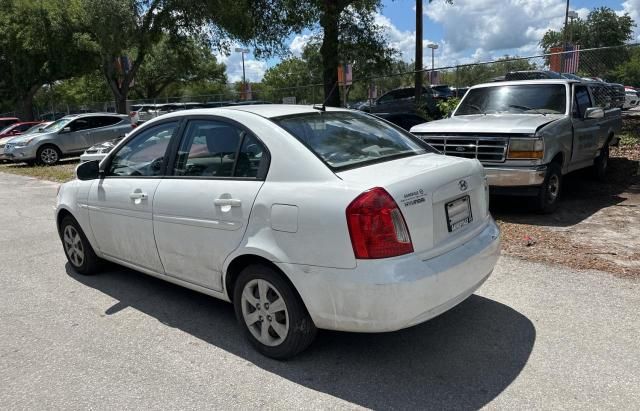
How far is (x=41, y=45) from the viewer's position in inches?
1175

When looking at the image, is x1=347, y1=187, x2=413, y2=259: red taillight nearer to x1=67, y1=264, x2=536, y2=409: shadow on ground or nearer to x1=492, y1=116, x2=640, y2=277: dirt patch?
x1=67, y1=264, x2=536, y2=409: shadow on ground

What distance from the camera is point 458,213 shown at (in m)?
3.50

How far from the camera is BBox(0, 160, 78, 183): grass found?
49.5ft

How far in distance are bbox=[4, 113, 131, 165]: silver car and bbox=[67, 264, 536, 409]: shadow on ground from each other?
53.1 ft

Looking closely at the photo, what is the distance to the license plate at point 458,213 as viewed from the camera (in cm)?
340

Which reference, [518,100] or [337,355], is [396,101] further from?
[337,355]

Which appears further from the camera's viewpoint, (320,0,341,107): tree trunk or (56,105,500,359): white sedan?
(320,0,341,107): tree trunk

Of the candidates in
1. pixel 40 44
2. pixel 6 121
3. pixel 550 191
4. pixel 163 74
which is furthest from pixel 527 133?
pixel 163 74

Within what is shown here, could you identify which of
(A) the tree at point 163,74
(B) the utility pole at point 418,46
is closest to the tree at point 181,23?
(B) the utility pole at point 418,46

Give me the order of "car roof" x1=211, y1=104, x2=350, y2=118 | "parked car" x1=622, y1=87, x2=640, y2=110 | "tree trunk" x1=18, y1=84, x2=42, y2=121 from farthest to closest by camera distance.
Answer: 1. "tree trunk" x1=18, y1=84, x2=42, y2=121
2. "parked car" x1=622, y1=87, x2=640, y2=110
3. "car roof" x1=211, y1=104, x2=350, y2=118

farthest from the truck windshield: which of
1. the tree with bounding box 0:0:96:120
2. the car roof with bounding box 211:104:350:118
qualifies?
the tree with bounding box 0:0:96:120

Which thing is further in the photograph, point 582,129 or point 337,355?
point 582,129

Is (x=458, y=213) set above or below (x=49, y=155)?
above

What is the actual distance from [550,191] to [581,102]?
2.04m
